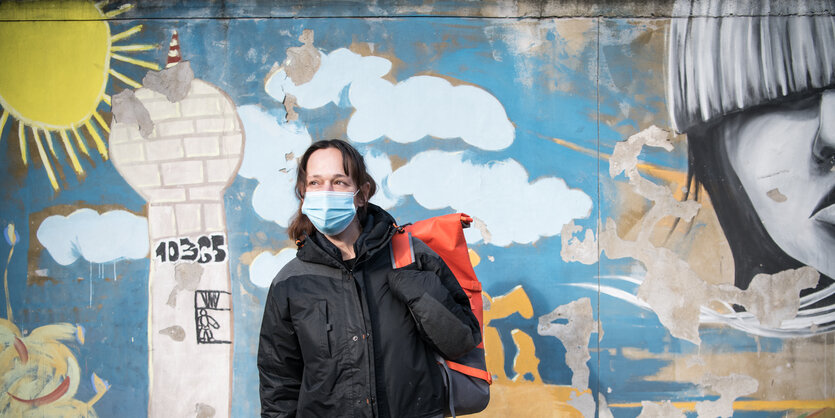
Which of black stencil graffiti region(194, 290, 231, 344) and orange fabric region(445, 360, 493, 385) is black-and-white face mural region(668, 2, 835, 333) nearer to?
orange fabric region(445, 360, 493, 385)

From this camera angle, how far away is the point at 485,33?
4062mm

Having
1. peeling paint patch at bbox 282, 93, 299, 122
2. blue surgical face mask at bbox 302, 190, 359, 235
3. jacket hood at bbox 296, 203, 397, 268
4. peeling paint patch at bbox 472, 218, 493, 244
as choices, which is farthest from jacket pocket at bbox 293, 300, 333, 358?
peeling paint patch at bbox 282, 93, 299, 122

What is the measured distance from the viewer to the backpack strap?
2156mm

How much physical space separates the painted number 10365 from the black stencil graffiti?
Answer: 22 centimetres

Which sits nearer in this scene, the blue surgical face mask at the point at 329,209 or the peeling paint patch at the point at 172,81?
the blue surgical face mask at the point at 329,209

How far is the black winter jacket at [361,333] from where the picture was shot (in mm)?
2000

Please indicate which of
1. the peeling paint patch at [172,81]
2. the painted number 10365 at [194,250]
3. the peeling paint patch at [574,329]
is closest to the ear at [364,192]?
the painted number 10365 at [194,250]

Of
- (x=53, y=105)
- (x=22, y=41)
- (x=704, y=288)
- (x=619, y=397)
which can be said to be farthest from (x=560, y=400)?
(x=22, y=41)

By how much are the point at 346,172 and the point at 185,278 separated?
7.46 ft

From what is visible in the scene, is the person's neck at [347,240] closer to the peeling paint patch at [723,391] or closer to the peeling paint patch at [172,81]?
the peeling paint patch at [172,81]

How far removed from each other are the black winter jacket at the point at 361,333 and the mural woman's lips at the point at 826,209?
3117mm

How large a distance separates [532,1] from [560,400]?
8.79 ft

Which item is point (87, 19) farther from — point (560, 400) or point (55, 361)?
point (560, 400)

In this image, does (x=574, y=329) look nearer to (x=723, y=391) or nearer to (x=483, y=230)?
(x=483, y=230)
